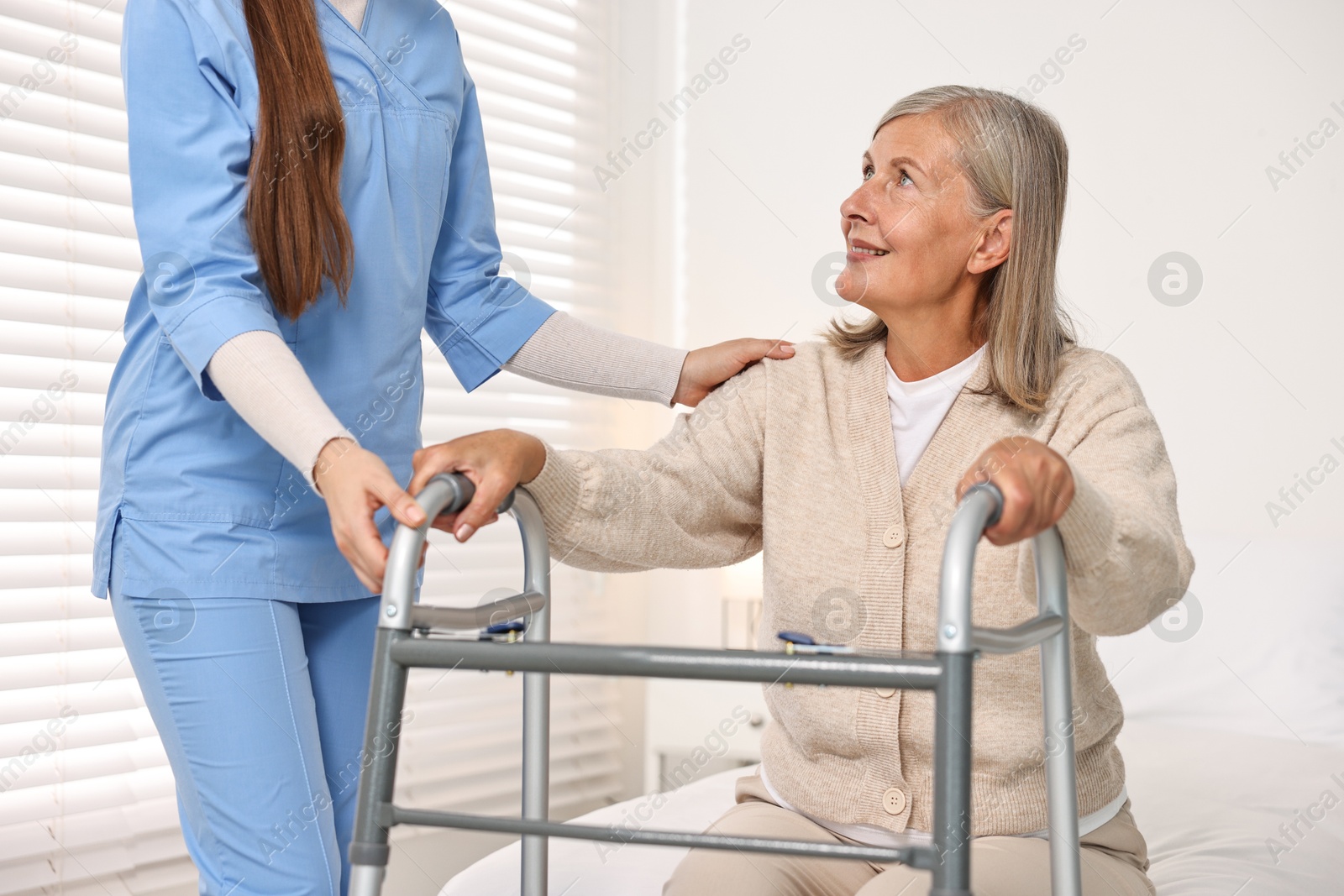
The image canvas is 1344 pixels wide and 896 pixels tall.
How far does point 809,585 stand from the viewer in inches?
51.9

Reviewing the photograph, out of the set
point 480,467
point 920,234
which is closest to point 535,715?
point 480,467

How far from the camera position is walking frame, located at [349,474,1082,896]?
789 millimetres

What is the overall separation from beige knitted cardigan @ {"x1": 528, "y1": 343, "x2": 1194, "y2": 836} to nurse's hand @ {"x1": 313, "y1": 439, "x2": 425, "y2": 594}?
0.79 ft

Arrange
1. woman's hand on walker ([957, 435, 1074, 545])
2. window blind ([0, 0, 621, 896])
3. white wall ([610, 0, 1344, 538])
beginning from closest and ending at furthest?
woman's hand on walker ([957, 435, 1074, 545])
window blind ([0, 0, 621, 896])
white wall ([610, 0, 1344, 538])

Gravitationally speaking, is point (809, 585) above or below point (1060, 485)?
below

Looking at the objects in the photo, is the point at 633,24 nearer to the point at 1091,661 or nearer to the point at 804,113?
the point at 804,113

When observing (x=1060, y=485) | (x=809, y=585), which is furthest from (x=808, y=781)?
(x=1060, y=485)

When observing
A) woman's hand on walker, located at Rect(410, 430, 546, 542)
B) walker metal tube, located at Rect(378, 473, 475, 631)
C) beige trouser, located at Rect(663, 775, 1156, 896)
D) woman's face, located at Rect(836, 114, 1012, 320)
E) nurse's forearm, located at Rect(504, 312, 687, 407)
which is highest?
woman's face, located at Rect(836, 114, 1012, 320)

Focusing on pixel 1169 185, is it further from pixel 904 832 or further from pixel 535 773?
pixel 535 773

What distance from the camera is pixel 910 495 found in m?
1.31

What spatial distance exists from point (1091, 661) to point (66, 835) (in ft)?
6.21

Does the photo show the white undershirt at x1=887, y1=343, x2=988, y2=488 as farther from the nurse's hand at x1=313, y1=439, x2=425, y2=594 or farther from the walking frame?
the nurse's hand at x1=313, y1=439, x2=425, y2=594

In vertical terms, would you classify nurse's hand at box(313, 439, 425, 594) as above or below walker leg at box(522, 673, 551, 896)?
above

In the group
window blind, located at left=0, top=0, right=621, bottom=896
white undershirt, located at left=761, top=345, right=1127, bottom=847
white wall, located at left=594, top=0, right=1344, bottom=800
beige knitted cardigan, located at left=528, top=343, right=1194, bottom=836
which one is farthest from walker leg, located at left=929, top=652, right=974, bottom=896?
window blind, located at left=0, top=0, right=621, bottom=896
